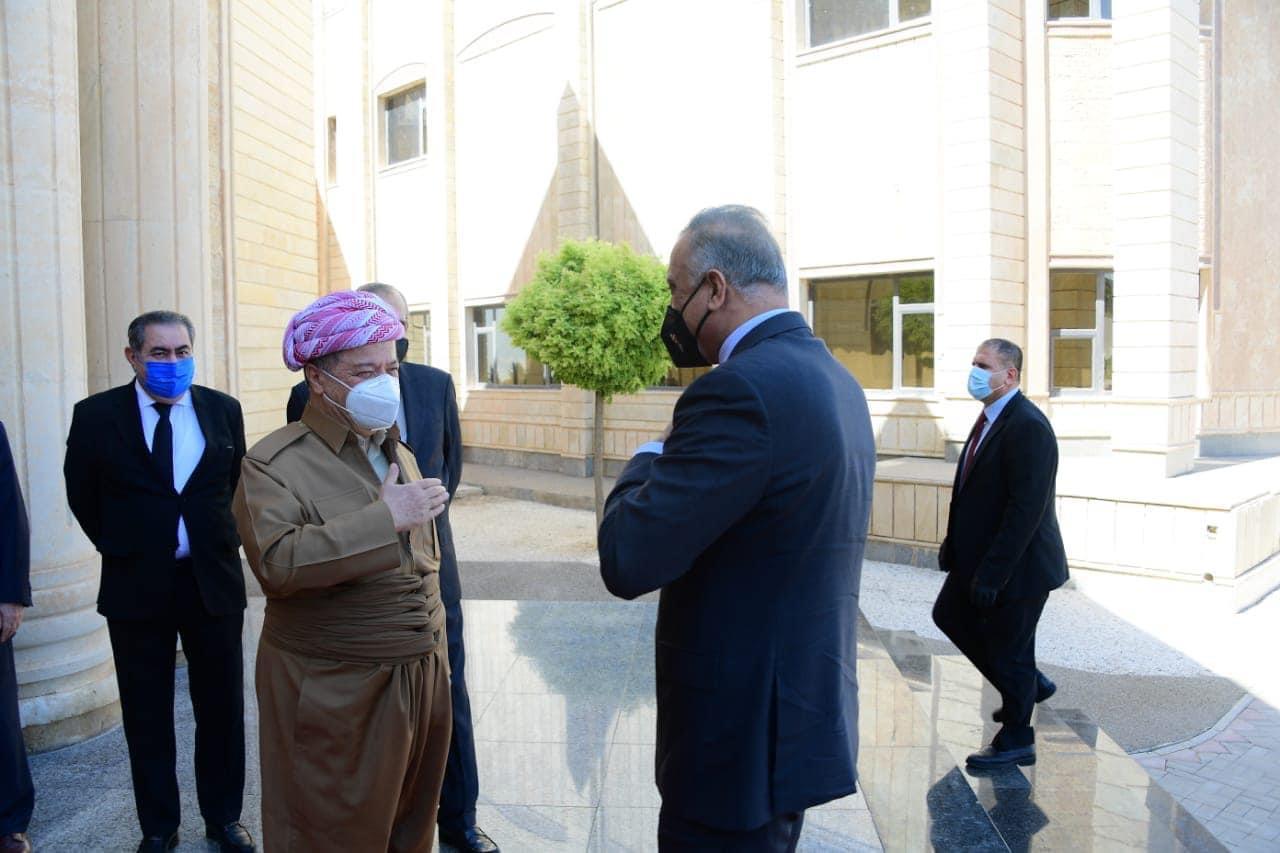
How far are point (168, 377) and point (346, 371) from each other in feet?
4.70

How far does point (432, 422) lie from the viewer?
3525 mm

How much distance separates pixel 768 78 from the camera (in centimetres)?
1455

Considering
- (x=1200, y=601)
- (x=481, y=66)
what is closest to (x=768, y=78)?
(x=481, y=66)

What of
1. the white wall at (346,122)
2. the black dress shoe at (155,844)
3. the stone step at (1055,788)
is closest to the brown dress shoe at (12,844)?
the black dress shoe at (155,844)

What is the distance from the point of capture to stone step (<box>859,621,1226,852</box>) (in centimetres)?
385

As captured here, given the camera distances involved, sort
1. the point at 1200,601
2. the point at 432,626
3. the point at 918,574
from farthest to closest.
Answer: the point at 918,574
the point at 1200,601
the point at 432,626

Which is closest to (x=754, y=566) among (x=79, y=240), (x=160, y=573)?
(x=160, y=573)

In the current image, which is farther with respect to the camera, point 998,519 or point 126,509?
point 998,519

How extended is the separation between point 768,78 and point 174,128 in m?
11.0

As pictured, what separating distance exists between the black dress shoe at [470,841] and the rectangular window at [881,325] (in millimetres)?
11367

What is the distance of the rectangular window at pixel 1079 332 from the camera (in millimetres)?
14125

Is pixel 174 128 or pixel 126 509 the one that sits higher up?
pixel 174 128

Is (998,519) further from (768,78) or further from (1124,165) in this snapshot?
(768,78)

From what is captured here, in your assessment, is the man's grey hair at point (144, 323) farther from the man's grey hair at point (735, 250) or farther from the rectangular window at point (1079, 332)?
the rectangular window at point (1079, 332)
